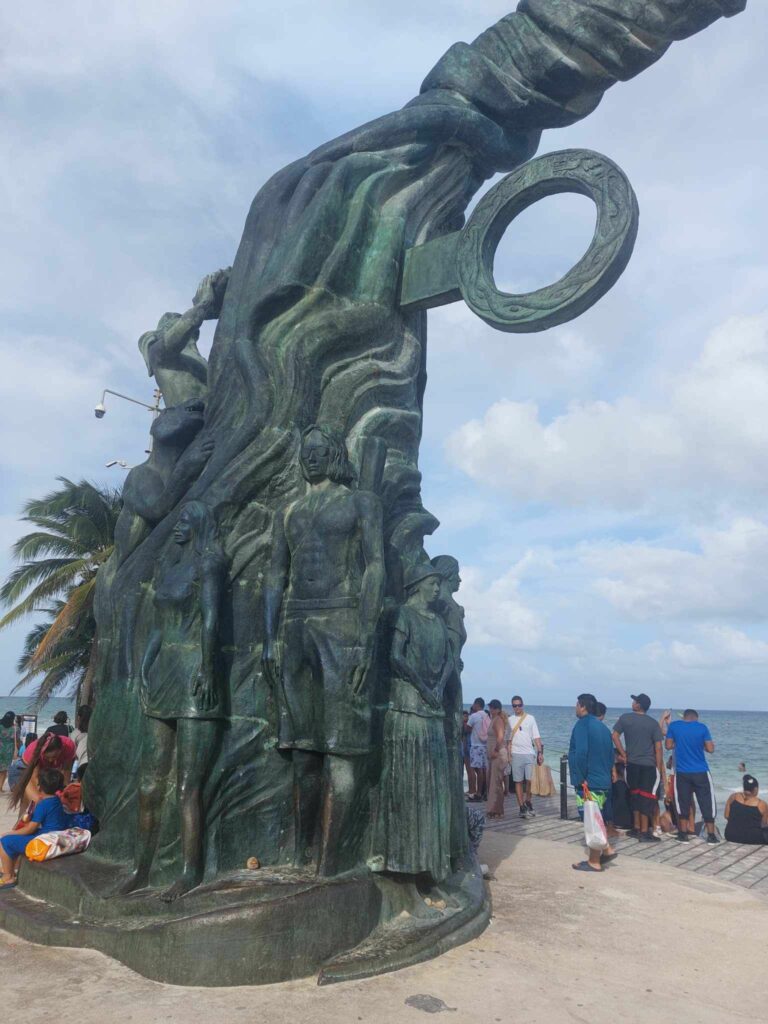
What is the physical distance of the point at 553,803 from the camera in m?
12.7

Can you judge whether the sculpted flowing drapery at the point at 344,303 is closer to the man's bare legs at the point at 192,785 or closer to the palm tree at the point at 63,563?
the man's bare legs at the point at 192,785

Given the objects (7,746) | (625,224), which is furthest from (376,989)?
(7,746)

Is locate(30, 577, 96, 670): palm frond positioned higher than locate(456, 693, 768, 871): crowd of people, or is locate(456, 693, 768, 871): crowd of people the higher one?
locate(30, 577, 96, 670): palm frond

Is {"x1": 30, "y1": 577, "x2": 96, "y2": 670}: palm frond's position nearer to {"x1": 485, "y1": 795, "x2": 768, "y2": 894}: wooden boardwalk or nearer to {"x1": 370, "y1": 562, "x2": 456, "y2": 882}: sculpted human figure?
{"x1": 485, "y1": 795, "x2": 768, "y2": 894}: wooden boardwalk

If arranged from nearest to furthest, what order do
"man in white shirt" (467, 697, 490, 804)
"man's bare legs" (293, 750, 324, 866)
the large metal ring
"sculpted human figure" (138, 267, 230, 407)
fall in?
1. "man's bare legs" (293, 750, 324, 866)
2. the large metal ring
3. "sculpted human figure" (138, 267, 230, 407)
4. "man in white shirt" (467, 697, 490, 804)

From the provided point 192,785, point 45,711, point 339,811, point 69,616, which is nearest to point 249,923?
point 339,811

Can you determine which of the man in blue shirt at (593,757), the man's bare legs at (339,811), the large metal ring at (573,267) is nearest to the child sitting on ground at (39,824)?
the man's bare legs at (339,811)

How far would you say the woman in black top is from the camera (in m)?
9.34

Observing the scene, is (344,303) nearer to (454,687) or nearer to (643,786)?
(454,687)

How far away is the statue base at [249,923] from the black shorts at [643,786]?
454cm

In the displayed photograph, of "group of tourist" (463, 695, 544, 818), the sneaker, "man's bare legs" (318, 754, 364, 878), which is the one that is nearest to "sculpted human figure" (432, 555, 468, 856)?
"man's bare legs" (318, 754, 364, 878)

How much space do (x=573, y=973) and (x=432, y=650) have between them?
200cm

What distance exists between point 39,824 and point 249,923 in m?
2.14

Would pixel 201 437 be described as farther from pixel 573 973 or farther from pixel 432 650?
pixel 573 973
